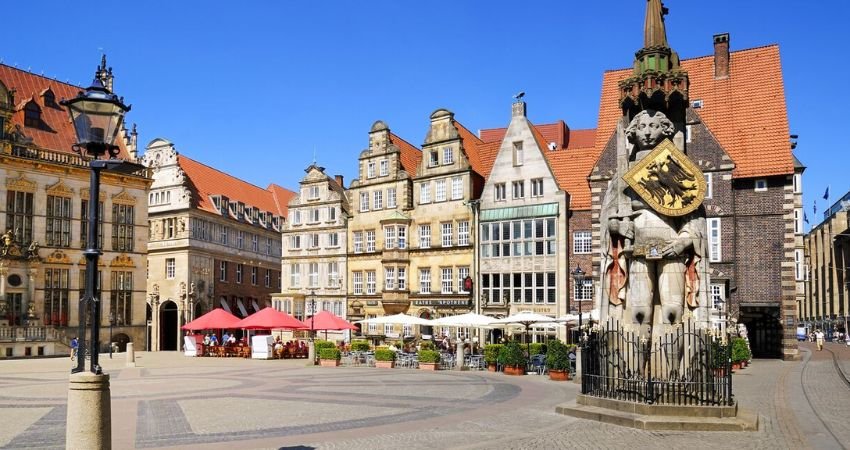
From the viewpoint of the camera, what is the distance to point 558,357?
85.2 ft

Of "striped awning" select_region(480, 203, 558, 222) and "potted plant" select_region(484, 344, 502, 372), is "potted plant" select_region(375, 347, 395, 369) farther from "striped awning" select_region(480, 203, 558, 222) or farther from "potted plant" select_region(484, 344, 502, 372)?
"striped awning" select_region(480, 203, 558, 222)

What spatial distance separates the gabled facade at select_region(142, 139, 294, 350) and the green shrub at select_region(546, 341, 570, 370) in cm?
3613

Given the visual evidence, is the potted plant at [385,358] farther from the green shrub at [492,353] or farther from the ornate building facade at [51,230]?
the ornate building facade at [51,230]

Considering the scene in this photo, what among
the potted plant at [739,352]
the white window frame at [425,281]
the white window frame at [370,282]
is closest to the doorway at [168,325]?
the white window frame at [370,282]

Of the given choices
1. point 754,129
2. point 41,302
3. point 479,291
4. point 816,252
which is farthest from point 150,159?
point 816,252

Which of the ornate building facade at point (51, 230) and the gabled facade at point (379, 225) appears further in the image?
the gabled facade at point (379, 225)

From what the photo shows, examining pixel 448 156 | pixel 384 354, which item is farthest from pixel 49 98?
pixel 384 354

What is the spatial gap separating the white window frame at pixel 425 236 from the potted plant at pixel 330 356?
14.0 metres

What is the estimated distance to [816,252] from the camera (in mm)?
99500

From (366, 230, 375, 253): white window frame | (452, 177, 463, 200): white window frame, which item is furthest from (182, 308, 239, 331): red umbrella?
(452, 177, 463, 200): white window frame

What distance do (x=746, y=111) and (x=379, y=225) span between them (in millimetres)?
22004

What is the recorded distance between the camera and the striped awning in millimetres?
42438

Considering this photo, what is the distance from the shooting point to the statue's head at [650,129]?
49.6 feet

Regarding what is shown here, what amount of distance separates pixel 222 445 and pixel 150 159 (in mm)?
51735
